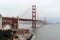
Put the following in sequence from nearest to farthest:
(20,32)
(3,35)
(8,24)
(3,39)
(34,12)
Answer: (3,39) → (3,35) → (20,32) → (8,24) → (34,12)

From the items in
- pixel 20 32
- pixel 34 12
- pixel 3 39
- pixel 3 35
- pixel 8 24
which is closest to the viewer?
pixel 3 39

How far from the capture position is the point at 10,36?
9.14 metres

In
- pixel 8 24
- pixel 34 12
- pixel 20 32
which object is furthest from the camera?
pixel 34 12

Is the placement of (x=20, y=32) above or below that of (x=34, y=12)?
below

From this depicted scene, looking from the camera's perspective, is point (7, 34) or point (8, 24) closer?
point (7, 34)

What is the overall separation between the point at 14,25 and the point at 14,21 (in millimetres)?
503

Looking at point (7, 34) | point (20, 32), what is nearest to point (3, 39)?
point (7, 34)

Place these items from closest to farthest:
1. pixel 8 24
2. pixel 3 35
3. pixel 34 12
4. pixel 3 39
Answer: pixel 3 39
pixel 3 35
pixel 8 24
pixel 34 12

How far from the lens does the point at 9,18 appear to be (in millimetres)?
18734

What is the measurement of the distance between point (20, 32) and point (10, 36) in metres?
3.56

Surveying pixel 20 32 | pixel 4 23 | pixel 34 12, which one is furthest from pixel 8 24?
pixel 34 12

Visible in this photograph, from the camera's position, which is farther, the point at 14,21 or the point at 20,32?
the point at 14,21

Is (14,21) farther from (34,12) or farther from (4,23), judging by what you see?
(34,12)

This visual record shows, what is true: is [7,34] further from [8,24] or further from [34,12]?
[34,12]
